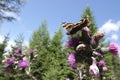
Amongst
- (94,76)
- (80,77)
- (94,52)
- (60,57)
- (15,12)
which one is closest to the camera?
(94,76)

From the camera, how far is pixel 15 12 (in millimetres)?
29172

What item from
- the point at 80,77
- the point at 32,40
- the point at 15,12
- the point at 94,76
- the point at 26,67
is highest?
the point at 32,40

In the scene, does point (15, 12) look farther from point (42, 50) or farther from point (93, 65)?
point (93, 65)

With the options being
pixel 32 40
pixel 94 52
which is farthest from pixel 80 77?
pixel 32 40

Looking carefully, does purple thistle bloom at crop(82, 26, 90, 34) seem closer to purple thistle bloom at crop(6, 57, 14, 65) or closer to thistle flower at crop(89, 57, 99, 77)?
thistle flower at crop(89, 57, 99, 77)

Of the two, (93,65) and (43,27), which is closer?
(93,65)

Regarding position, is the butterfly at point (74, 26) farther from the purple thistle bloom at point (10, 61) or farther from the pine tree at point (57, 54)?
the pine tree at point (57, 54)

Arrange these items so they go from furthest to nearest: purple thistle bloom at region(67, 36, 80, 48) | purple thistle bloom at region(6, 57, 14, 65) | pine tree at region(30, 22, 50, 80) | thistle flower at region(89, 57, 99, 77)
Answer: pine tree at region(30, 22, 50, 80)
purple thistle bloom at region(6, 57, 14, 65)
purple thistle bloom at region(67, 36, 80, 48)
thistle flower at region(89, 57, 99, 77)

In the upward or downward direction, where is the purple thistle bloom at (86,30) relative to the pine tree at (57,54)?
downward

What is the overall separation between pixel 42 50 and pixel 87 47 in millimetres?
42473

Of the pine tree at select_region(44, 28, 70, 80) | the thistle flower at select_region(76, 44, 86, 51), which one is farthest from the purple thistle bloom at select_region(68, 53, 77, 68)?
the pine tree at select_region(44, 28, 70, 80)

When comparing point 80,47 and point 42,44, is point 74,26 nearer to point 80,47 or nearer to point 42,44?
point 80,47

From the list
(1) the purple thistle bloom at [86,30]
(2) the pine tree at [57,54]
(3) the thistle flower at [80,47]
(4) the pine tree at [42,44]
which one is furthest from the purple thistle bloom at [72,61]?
(4) the pine tree at [42,44]

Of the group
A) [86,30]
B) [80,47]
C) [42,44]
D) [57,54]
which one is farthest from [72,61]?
[42,44]
